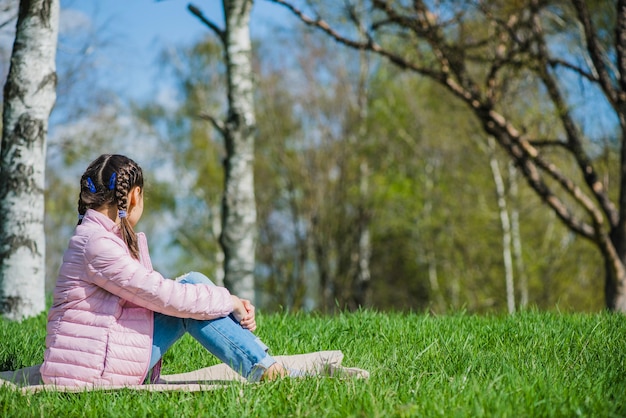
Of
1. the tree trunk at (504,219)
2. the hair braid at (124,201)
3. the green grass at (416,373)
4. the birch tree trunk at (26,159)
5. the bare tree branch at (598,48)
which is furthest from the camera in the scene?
the tree trunk at (504,219)

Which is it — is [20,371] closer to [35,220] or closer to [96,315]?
[96,315]

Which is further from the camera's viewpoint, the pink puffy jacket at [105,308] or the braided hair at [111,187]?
the braided hair at [111,187]

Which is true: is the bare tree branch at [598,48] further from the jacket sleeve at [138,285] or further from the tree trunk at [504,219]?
the tree trunk at [504,219]

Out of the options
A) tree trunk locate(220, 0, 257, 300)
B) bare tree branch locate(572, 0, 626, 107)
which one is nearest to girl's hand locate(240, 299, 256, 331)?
tree trunk locate(220, 0, 257, 300)

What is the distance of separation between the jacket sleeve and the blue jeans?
147mm

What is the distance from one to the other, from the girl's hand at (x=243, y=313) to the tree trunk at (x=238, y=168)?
5.35 m

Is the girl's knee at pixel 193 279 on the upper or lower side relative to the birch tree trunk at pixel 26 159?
lower

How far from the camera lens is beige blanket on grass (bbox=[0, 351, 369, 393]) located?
316cm

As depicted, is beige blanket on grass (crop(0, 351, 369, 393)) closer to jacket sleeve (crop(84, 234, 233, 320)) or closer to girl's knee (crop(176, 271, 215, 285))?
jacket sleeve (crop(84, 234, 233, 320))

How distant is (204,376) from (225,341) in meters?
0.48

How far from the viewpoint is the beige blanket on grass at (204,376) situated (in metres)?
3.16

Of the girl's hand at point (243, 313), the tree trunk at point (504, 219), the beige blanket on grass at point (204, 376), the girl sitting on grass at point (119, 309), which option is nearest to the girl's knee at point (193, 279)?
the girl sitting on grass at point (119, 309)

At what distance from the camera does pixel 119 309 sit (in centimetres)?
326

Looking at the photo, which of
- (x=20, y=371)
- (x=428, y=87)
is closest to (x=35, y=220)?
(x=20, y=371)
